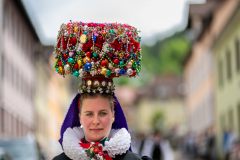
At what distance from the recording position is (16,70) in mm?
39375

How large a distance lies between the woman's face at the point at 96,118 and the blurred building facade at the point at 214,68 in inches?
865

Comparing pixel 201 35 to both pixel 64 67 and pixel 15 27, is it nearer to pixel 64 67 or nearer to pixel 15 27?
pixel 15 27

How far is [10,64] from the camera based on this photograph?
36.3 metres

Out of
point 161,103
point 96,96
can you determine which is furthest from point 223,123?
point 161,103

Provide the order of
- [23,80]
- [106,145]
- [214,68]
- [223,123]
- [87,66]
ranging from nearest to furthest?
[87,66] < [106,145] < [223,123] < [214,68] < [23,80]

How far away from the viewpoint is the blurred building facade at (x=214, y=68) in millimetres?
29406

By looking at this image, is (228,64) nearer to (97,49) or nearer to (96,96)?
(96,96)

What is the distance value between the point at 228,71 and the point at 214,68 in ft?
19.4

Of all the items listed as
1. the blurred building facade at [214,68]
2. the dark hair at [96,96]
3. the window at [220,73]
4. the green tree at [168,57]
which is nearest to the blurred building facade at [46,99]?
the blurred building facade at [214,68]

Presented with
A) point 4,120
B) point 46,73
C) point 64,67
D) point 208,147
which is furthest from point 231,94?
point 46,73

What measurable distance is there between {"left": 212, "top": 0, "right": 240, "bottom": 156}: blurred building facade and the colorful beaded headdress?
20823 mm

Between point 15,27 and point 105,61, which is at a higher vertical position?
point 15,27

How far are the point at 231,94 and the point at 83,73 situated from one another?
26.4 m

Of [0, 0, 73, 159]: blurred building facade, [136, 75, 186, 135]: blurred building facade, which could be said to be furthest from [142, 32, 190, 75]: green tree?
[0, 0, 73, 159]: blurred building facade
